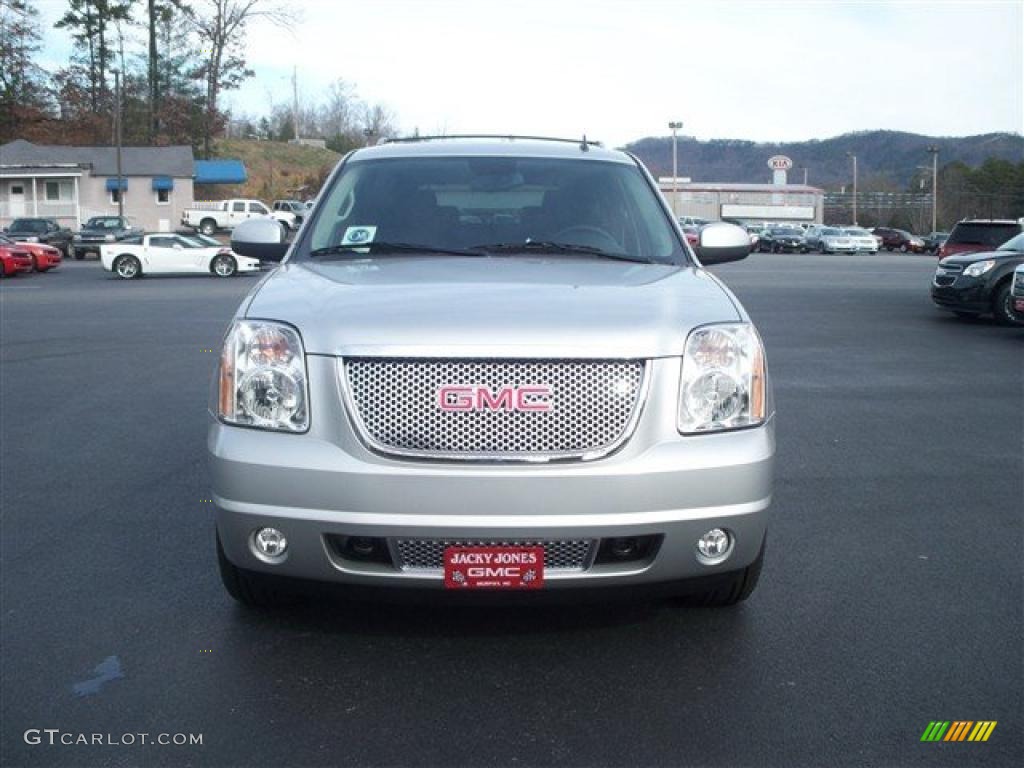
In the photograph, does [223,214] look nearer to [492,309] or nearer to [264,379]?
[264,379]

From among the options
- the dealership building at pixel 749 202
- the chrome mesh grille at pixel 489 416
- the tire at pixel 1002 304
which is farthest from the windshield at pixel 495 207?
the dealership building at pixel 749 202

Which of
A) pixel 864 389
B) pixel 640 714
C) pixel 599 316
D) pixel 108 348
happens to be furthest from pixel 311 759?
pixel 108 348

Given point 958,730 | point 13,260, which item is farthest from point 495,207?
point 13,260

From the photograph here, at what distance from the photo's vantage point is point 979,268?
16.6m

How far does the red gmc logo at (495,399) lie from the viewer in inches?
138

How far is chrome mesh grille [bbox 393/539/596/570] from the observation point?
347 centimetres

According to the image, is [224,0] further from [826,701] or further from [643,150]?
[643,150]

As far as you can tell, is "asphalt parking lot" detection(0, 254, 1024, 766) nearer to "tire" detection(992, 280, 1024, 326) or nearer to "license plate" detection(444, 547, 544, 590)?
"license plate" detection(444, 547, 544, 590)

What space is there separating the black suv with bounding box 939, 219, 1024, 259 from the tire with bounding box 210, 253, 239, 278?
19.8m

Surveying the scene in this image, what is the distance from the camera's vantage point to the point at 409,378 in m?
3.53

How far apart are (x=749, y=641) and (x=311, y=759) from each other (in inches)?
66.6

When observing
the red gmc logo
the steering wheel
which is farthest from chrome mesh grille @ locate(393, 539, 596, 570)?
the steering wheel

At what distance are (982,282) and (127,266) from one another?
2375cm

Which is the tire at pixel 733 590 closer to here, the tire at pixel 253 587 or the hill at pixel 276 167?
the tire at pixel 253 587
